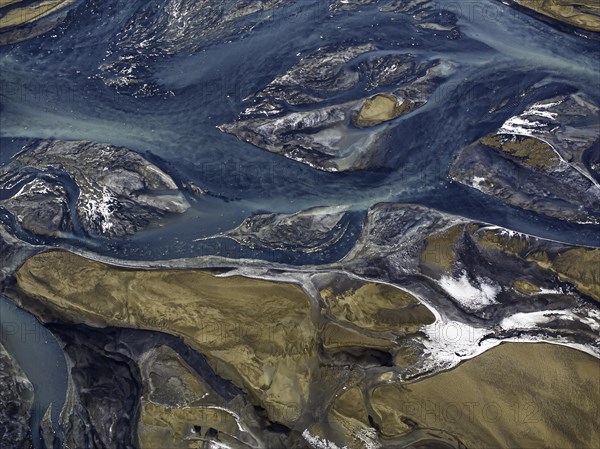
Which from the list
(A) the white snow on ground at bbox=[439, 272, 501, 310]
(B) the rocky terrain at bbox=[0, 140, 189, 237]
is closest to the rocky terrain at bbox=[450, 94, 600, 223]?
(A) the white snow on ground at bbox=[439, 272, 501, 310]

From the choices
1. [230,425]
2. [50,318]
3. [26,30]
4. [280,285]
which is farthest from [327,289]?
[26,30]

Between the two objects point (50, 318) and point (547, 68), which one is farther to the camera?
point (547, 68)

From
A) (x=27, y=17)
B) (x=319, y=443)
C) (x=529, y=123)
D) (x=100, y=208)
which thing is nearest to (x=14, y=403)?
(x=100, y=208)

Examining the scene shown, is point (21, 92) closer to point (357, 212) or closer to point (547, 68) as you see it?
point (357, 212)

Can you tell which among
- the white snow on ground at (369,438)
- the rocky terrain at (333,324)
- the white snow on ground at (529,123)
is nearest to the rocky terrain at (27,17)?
the rocky terrain at (333,324)

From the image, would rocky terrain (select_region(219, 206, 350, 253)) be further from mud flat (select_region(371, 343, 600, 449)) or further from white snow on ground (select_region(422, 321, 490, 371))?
mud flat (select_region(371, 343, 600, 449))

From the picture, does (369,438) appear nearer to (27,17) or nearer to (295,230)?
(295,230)

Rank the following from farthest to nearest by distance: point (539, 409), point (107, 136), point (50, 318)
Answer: point (107, 136) → point (50, 318) → point (539, 409)
